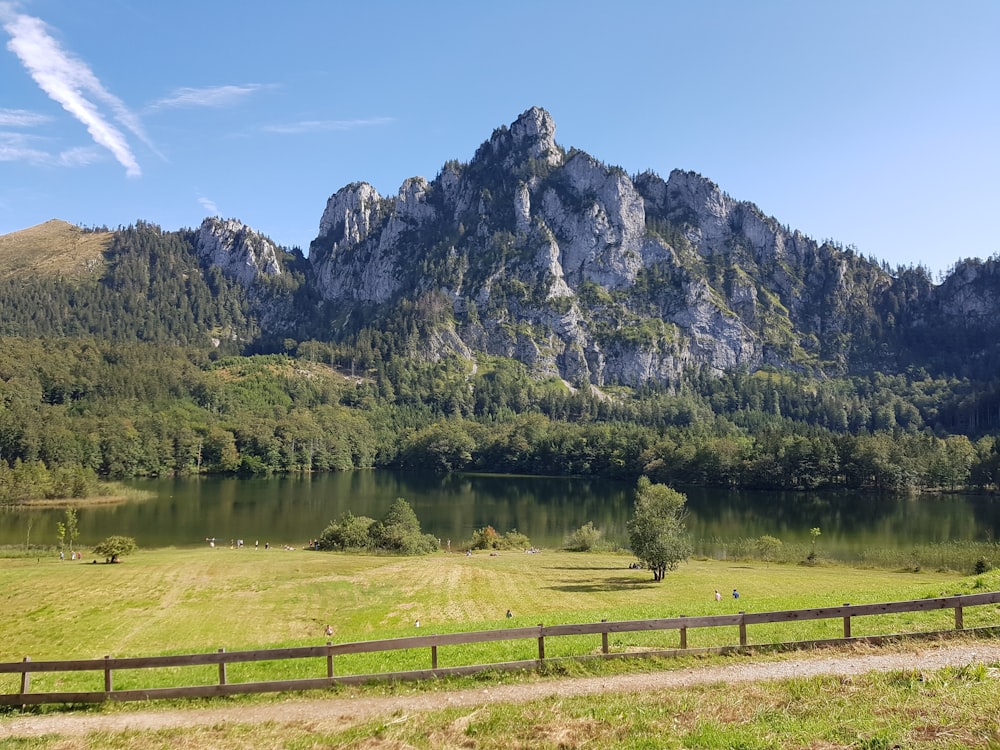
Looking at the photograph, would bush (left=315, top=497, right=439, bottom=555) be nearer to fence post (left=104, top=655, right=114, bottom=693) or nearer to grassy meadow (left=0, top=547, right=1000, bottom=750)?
grassy meadow (left=0, top=547, right=1000, bottom=750)

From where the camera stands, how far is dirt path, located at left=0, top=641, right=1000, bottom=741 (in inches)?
589

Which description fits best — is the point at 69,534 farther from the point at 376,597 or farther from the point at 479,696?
the point at 479,696

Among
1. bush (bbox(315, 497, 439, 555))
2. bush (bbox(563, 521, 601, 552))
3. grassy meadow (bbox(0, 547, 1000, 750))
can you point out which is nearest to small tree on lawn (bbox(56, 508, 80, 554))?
grassy meadow (bbox(0, 547, 1000, 750))

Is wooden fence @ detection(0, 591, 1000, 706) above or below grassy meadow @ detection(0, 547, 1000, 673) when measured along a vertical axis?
above

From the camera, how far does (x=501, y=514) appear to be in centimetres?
11244

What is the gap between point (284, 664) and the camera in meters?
22.0

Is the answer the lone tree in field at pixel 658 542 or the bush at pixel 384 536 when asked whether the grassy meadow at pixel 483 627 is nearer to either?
the lone tree in field at pixel 658 542

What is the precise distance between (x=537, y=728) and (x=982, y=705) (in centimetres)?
825

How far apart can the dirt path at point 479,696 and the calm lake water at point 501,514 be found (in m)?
63.3

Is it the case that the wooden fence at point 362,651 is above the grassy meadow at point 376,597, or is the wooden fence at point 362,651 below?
above

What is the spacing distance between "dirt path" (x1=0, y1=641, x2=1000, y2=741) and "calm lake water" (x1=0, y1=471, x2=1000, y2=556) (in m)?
63.3

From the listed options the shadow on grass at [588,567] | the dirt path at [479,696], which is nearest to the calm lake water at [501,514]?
the shadow on grass at [588,567]

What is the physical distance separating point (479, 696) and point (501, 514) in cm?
9863

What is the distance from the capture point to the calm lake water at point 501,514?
85812mm
